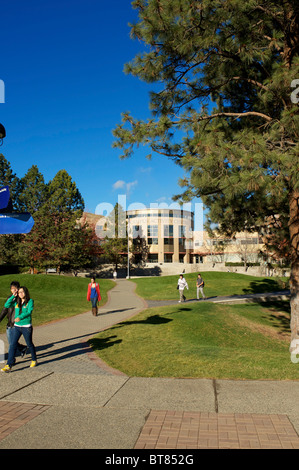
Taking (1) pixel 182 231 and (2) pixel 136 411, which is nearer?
(2) pixel 136 411

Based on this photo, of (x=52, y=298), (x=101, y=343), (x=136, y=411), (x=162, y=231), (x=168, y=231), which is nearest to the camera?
(x=136, y=411)

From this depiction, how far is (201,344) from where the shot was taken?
10.7 m

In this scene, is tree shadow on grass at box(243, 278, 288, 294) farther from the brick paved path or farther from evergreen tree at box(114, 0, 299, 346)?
the brick paved path

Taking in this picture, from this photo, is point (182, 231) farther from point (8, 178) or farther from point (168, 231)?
point (8, 178)

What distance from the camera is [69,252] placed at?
44.3 meters

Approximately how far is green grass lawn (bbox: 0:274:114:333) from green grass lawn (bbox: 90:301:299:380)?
3.74m

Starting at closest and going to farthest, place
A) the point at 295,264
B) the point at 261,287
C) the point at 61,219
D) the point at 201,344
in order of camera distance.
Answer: the point at 295,264 → the point at 201,344 → the point at 261,287 → the point at 61,219

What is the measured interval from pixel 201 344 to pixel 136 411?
19.3 ft

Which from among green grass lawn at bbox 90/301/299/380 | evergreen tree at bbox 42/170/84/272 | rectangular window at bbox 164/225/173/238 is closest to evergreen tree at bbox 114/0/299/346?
green grass lawn at bbox 90/301/299/380

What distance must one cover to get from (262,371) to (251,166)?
4.17 meters

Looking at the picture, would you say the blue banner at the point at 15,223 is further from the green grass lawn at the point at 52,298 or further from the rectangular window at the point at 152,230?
the rectangular window at the point at 152,230

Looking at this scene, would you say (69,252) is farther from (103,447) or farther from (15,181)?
(103,447)

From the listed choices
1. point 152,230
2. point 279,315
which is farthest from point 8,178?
point 279,315

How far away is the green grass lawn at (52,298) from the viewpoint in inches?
615
